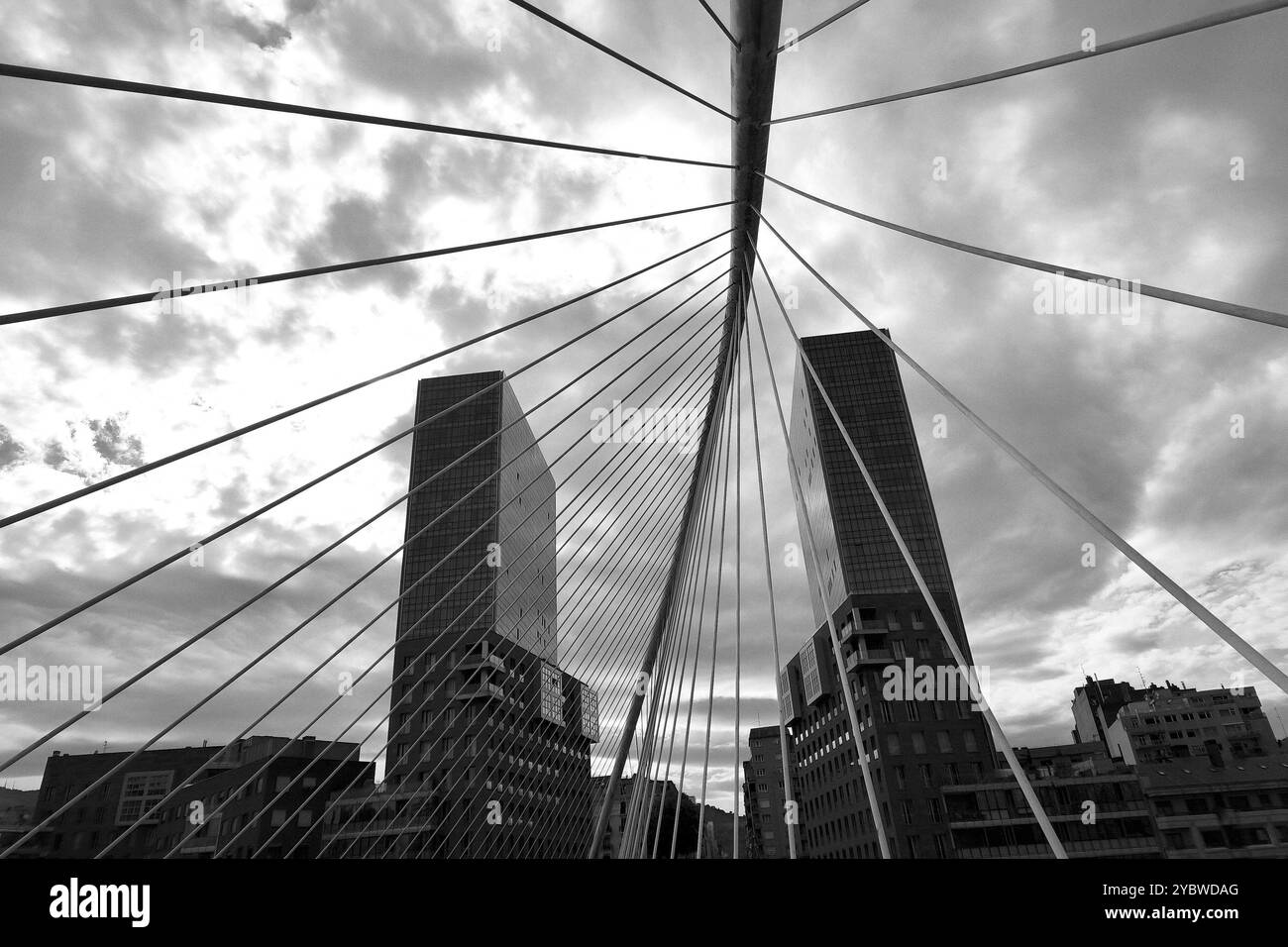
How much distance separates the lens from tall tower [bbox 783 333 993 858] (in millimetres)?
54688

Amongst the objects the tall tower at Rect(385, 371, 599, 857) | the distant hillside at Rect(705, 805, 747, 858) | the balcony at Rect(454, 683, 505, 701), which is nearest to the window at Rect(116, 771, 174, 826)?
the tall tower at Rect(385, 371, 599, 857)

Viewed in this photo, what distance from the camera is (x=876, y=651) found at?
2429 inches

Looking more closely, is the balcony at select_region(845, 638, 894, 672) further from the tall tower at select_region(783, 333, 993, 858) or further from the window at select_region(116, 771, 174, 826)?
the window at select_region(116, 771, 174, 826)

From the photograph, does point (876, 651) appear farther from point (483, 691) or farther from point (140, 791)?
point (140, 791)

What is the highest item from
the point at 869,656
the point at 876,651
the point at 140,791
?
the point at 876,651

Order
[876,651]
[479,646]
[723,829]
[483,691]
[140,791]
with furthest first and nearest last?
1. [723,829]
2. [140,791]
3. [876,651]
4. [479,646]
5. [483,691]

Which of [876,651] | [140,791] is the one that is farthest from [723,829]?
[140,791]

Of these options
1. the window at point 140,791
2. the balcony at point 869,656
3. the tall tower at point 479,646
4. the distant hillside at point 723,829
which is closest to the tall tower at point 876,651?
→ the balcony at point 869,656

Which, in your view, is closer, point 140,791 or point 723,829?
point 140,791

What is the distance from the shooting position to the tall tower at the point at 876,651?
179 feet

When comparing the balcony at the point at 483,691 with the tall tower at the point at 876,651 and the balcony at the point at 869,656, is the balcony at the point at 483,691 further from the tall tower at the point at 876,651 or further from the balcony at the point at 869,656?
the balcony at the point at 869,656
